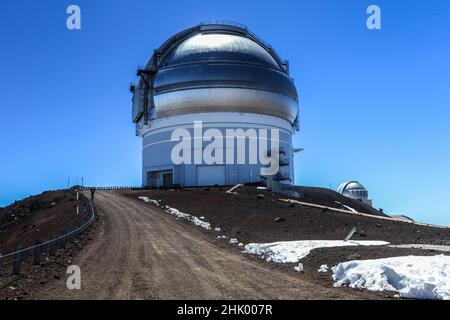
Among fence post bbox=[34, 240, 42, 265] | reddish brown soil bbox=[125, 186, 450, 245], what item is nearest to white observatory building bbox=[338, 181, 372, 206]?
reddish brown soil bbox=[125, 186, 450, 245]

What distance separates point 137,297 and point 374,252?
8771 mm

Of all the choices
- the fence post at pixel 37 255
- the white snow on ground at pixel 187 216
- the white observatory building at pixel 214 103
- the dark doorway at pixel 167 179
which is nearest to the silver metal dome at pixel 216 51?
the white observatory building at pixel 214 103

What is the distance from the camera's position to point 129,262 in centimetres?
1520

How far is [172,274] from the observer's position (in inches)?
515

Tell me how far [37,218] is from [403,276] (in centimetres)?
3343

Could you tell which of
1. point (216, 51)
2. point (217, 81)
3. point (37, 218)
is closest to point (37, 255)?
point (37, 218)

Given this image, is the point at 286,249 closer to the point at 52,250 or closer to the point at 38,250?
the point at 52,250

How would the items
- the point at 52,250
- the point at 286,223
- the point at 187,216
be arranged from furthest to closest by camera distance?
the point at 187,216, the point at 286,223, the point at 52,250

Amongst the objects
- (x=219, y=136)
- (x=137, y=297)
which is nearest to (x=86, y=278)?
(x=137, y=297)

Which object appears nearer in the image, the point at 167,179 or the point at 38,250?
the point at 38,250

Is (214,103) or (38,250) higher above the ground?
(214,103)

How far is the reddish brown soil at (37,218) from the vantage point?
30516 millimetres

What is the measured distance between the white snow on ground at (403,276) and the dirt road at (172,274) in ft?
2.62
